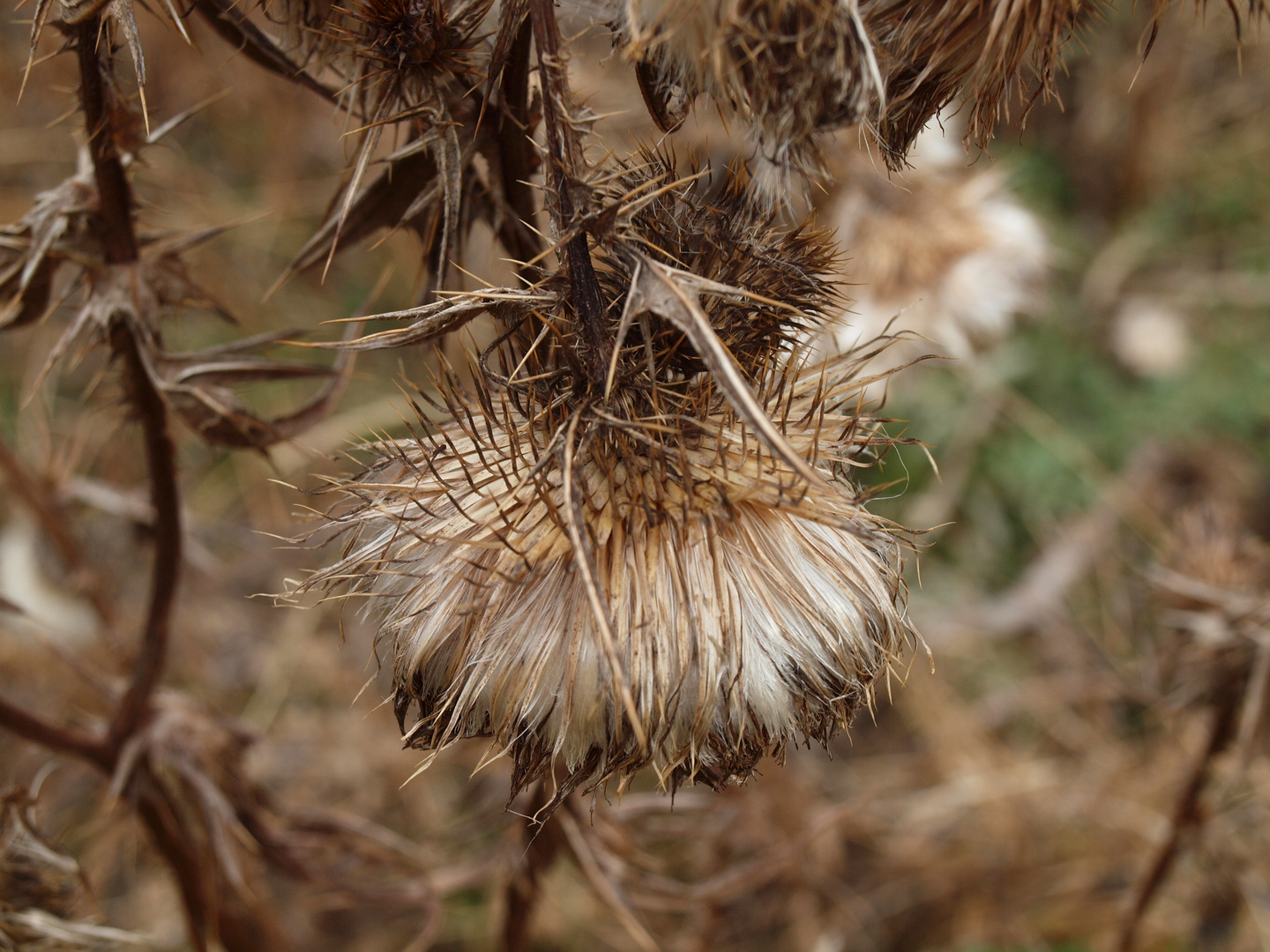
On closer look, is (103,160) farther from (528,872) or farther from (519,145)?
(528,872)

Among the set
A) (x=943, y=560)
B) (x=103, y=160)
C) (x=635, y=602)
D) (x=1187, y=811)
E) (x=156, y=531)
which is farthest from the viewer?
(x=943, y=560)

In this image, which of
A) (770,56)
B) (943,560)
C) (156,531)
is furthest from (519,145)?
(943,560)

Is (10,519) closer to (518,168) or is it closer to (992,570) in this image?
(518,168)

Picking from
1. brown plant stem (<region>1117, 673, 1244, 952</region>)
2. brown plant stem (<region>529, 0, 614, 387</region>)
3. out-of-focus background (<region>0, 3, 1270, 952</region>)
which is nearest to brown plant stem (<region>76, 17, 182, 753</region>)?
out-of-focus background (<region>0, 3, 1270, 952</region>)

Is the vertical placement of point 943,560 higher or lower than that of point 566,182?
higher

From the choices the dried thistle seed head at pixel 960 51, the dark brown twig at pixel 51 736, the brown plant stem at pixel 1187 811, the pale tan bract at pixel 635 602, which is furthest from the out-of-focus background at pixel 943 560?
the dried thistle seed head at pixel 960 51
